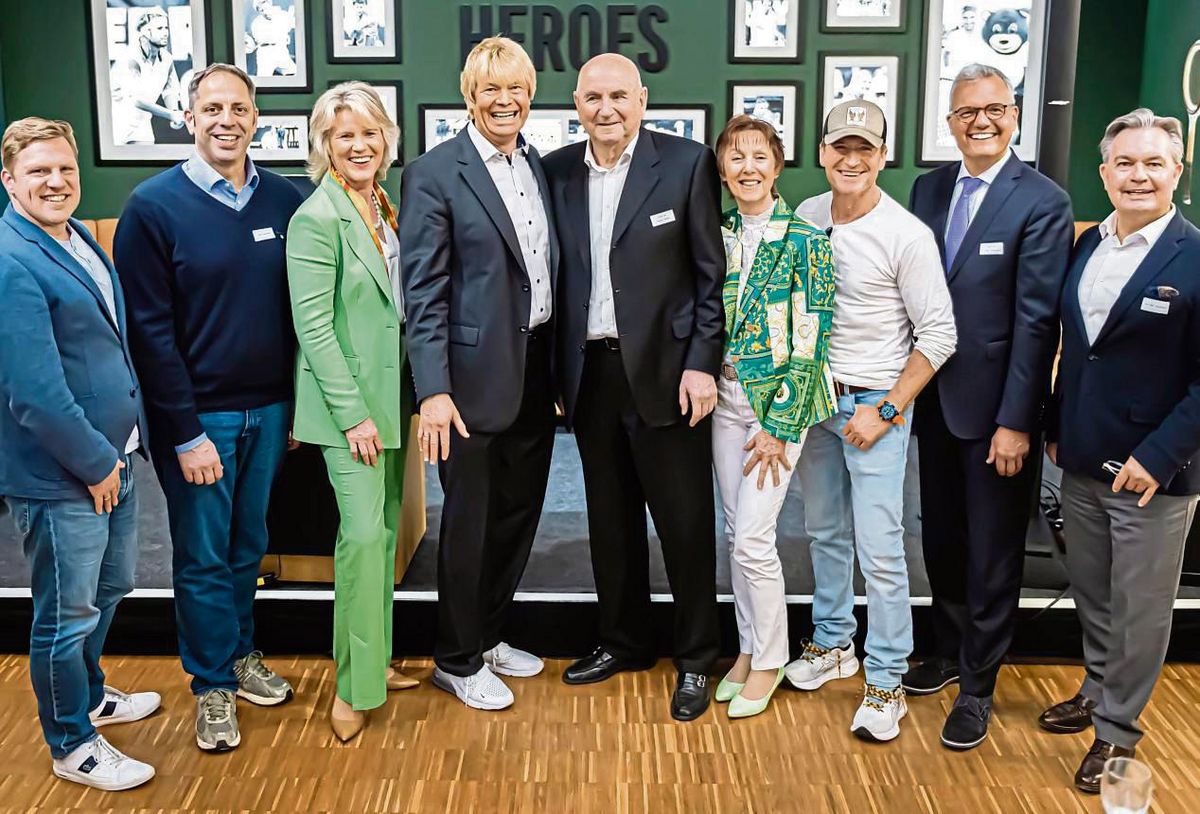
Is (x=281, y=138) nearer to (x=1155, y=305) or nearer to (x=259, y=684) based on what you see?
(x=259, y=684)

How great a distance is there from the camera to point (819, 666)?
3113 millimetres

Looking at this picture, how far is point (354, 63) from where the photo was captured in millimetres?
5652

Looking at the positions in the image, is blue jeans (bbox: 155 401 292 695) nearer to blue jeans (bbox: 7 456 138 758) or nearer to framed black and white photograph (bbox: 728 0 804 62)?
blue jeans (bbox: 7 456 138 758)

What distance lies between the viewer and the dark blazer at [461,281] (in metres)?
2.71

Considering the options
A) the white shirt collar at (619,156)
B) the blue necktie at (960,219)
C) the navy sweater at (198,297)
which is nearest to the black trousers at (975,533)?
the blue necktie at (960,219)

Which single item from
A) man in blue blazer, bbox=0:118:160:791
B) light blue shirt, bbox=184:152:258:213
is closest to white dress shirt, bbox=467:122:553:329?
light blue shirt, bbox=184:152:258:213

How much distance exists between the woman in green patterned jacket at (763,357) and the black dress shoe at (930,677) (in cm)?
46

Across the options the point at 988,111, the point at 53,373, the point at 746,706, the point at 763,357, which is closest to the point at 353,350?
the point at 53,373

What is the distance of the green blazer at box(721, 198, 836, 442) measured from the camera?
2.67 metres

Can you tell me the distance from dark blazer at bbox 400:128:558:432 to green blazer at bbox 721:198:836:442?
0.59m

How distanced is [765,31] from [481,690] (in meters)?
4.00

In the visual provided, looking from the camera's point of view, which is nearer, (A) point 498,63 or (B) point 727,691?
(A) point 498,63

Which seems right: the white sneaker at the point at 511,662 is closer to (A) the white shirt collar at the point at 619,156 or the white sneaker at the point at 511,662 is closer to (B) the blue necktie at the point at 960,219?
(A) the white shirt collar at the point at 619,156

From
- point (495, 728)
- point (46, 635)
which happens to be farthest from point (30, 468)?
point (495, 728)
